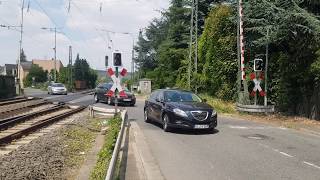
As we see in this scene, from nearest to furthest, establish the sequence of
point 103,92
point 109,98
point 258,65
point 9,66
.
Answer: point 258,65, point 109,98, point 103,92, point 9,66

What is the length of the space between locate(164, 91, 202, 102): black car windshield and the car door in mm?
215

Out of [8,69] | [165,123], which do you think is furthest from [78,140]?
[8,69]

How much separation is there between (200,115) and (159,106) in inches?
83.4

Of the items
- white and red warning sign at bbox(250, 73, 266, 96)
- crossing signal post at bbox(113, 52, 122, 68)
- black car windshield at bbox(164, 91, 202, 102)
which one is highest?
crossing signal post at bbox(113, 52, 122, 68)

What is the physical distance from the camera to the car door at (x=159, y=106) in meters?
18.2

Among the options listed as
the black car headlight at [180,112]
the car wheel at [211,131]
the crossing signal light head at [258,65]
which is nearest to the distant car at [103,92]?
the crossing signal light head at [258,65]

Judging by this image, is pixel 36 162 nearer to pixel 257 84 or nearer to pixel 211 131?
pixel 211 131

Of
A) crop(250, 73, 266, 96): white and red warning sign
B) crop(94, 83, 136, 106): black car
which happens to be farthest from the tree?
crop(250, 73, 266, 96): white and red warning sign

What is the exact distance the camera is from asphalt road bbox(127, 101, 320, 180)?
10.1 metres

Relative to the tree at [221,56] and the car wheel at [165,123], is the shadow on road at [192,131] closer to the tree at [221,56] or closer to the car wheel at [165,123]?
the car wheel at [165,123]

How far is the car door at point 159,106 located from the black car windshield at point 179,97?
0.21m

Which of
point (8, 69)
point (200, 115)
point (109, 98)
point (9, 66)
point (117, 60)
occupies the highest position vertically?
point (9, 66)

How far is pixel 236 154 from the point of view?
12.6 metres

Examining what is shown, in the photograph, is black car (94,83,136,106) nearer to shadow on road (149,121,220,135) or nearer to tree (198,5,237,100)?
tree (198,5,237,100)
